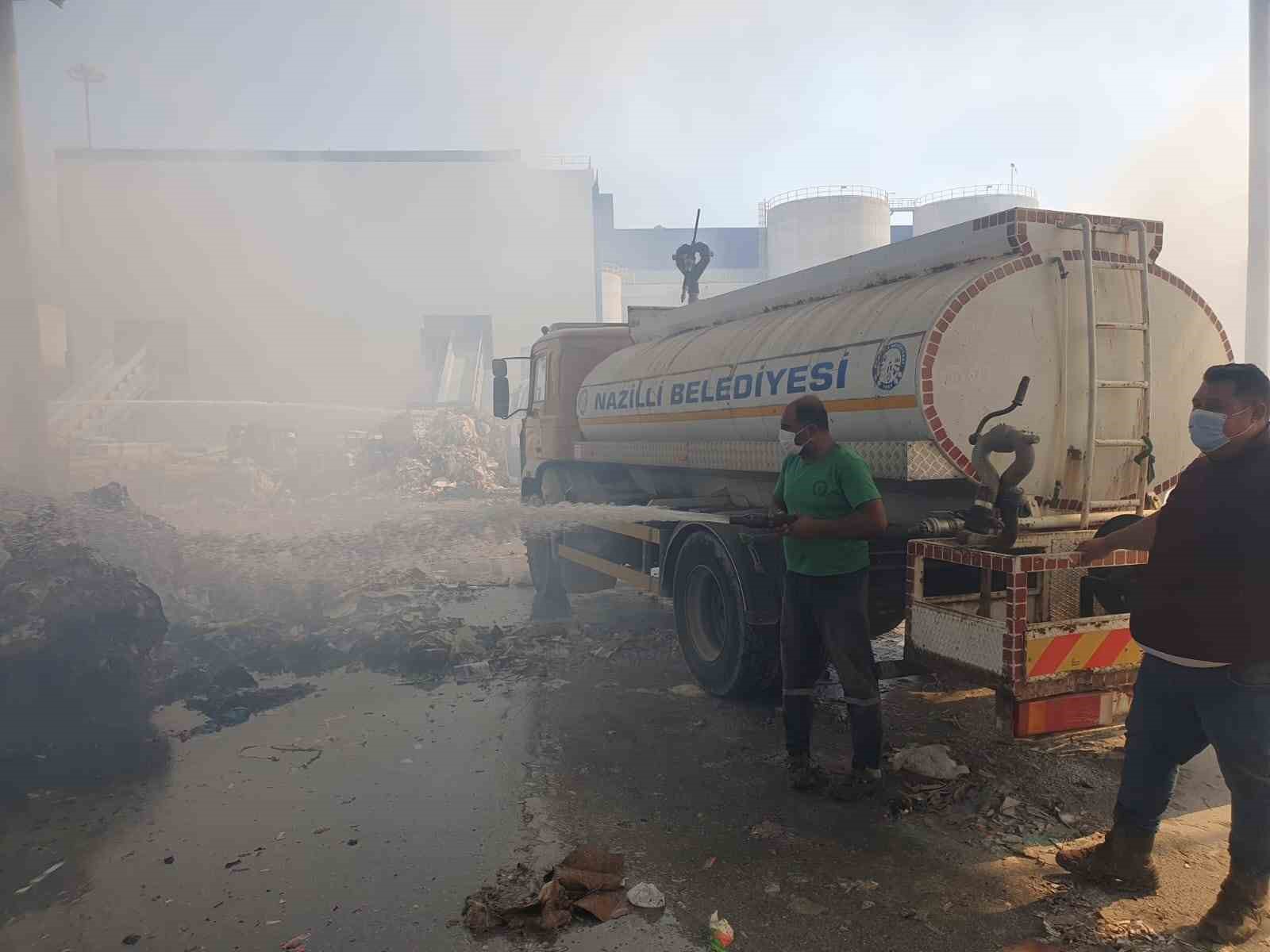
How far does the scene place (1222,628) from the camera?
2.83 meters

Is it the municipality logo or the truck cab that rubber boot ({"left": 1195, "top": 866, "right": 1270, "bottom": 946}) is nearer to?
the municipality logo

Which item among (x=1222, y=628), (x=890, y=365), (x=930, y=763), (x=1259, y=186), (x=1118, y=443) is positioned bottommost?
(x=930, y=763)

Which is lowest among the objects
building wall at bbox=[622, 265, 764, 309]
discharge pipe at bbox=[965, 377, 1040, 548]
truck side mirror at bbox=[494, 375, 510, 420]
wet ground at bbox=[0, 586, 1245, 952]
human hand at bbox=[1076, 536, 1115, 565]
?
wet ground at bbox=[0, 586, 1245, 952]

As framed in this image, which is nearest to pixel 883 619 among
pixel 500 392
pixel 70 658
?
pixel 70 658

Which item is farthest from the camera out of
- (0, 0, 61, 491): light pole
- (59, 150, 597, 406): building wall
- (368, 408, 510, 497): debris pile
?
(59, 150, 597, 406): building wall

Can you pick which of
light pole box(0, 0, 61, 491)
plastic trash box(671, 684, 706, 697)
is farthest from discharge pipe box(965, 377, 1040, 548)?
light pole box(0, 0, 61, 491)

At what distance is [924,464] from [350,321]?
108 ft

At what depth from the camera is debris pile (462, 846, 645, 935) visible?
3.19 meters

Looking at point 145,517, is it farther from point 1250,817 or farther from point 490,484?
point 490,484

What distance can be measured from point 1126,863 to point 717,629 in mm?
3005

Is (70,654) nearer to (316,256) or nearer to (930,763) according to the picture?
(930,763)

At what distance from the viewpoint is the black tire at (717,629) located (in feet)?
17.6

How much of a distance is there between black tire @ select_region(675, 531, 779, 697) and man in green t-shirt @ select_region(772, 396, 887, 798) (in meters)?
1.15

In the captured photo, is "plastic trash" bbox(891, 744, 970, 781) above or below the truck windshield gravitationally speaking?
below
